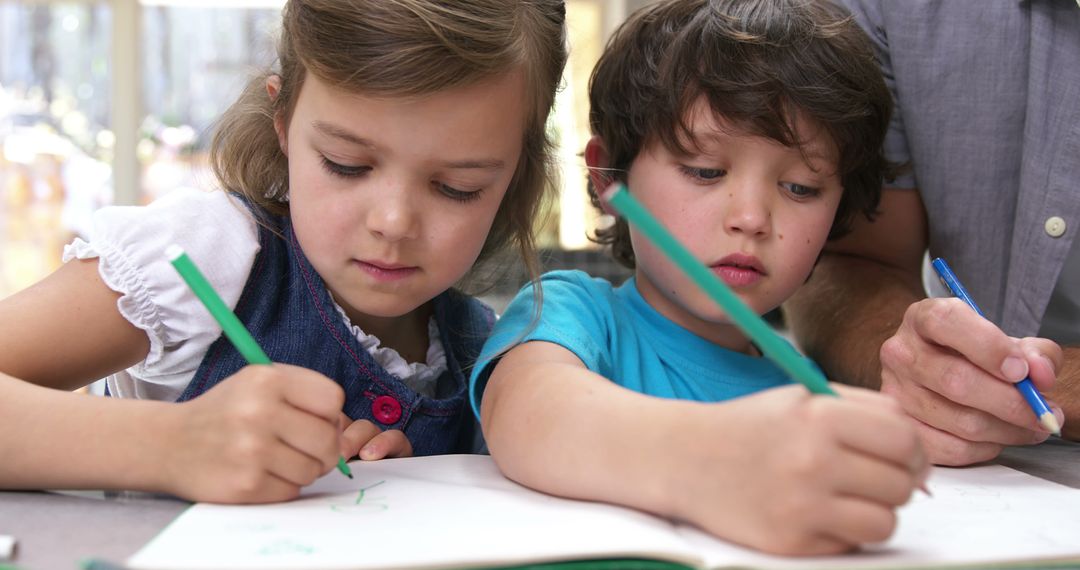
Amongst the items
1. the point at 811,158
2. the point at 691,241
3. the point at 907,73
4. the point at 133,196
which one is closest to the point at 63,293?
the point at 691,241

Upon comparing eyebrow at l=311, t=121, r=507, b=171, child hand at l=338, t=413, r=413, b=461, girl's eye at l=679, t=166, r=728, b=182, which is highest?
eyebrow at l=311, t=121, r=507, b=171

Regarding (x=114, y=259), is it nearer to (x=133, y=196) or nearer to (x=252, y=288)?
(x=252, y=288)

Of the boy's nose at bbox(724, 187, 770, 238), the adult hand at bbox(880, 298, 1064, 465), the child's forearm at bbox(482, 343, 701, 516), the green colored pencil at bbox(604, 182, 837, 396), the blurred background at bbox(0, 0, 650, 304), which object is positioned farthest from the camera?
the blurred background at bbox(0, 0, 650, 304)

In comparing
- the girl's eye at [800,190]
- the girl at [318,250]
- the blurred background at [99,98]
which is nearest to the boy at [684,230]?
the girl's eye at [800,190]

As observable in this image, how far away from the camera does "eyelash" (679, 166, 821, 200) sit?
35.8 inches

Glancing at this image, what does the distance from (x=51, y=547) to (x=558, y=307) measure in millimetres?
444

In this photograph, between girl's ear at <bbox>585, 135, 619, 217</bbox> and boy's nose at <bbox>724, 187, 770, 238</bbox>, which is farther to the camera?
girl's ear at <bbox>585, 135, 619, 217</bbox>

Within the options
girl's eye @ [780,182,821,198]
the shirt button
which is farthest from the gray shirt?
girl's eye @ [780,182,821,198]

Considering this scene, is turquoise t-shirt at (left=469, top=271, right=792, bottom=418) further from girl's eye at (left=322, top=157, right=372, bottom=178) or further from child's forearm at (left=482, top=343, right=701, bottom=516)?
girl's eye at (left=322, top=157, right=372, bottom=178)

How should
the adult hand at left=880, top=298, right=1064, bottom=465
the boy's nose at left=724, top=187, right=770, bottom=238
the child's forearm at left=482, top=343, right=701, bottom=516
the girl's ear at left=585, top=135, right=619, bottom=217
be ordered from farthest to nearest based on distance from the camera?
the girl's ear at left=585, top=135, right=619, bottom=217 < the boy's nose at left=724, top=187, right=770, bottom=238 < the adult hand at left=880, top=298, right=1064, bottom=465 < the child's forearm at left=482, top=343, right=701, bottom=516

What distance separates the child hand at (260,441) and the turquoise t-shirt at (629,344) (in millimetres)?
217

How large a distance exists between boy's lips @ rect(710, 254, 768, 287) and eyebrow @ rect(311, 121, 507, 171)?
219mm

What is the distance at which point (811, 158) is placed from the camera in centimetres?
92

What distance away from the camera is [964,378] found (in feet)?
2.60
